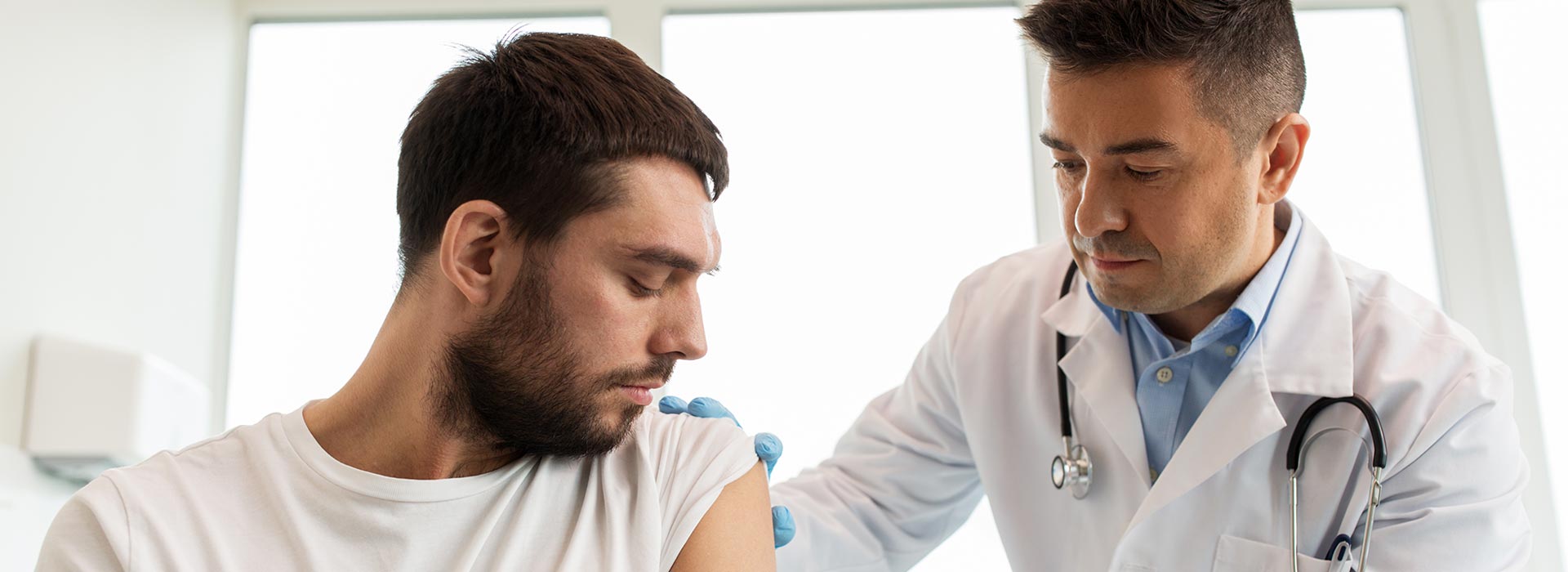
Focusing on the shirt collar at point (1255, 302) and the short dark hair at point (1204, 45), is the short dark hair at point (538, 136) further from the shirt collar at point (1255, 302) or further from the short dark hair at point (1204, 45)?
the shirt collar at point (1255, 302)

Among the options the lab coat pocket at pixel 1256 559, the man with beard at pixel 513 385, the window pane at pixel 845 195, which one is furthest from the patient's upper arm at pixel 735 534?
the window pane at pixel 845 195

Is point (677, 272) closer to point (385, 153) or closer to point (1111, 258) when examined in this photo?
point (1111, 258)

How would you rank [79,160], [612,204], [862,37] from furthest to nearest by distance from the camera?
[862,37], [79,160], [612,204]

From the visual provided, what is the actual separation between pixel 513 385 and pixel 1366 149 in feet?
6.69

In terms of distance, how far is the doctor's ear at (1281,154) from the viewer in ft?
4.74

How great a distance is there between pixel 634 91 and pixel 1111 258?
23.4 inches

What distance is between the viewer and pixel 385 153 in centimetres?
254

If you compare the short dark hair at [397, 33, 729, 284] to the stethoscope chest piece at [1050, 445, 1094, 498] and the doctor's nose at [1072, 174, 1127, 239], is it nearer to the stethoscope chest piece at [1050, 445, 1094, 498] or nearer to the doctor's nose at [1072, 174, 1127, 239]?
the doctor's nose at [1072, 174, 1127, 239]

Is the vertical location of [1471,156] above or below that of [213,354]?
above

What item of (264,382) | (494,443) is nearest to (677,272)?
(494,443)

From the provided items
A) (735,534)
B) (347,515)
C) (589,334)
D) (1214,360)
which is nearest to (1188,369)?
(1214,360)

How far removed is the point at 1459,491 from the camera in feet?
4.53

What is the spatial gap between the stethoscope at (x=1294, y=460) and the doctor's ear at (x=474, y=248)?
2.55 ft

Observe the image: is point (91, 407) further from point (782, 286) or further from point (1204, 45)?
point (1204, 45)
